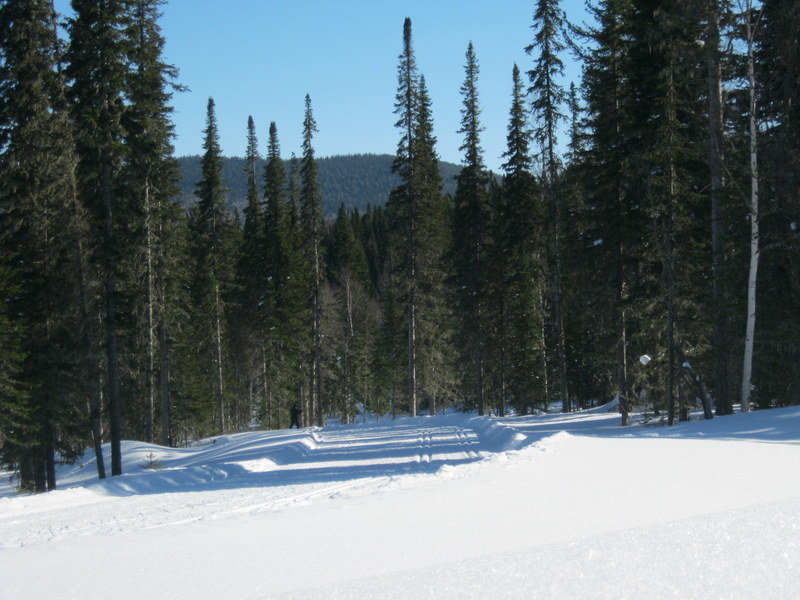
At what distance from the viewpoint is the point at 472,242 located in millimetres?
34719

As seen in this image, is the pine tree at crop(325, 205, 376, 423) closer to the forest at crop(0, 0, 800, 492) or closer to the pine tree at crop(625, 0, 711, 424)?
the forest at crop(0, 0, 800, 492)

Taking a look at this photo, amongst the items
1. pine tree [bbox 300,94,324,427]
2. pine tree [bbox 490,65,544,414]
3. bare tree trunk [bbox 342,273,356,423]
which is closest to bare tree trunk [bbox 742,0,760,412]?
pine tree [bbox 490,65,544,414]

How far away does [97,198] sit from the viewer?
19891 millimetres

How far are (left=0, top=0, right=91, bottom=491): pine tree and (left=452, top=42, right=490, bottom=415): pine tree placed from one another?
2037 centimetres

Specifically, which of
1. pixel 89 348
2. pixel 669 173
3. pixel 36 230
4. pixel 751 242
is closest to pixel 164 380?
pixel 89 348

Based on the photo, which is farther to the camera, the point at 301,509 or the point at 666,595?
the point at 301,509

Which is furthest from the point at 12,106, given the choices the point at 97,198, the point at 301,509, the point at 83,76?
the point at 301,509

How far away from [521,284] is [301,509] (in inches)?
1076

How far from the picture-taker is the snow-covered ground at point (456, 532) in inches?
160

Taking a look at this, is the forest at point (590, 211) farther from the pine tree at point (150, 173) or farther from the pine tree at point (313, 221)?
the pine tree at point (313, 221)

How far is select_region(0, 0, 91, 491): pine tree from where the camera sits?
1850cm

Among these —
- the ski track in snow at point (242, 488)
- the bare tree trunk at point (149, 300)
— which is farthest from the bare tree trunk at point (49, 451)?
the ski track in snow at point (242, 488)

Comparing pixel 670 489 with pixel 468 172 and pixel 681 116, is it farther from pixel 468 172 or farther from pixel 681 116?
pixel 468 172

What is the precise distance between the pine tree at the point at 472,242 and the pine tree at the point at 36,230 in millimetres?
20370
